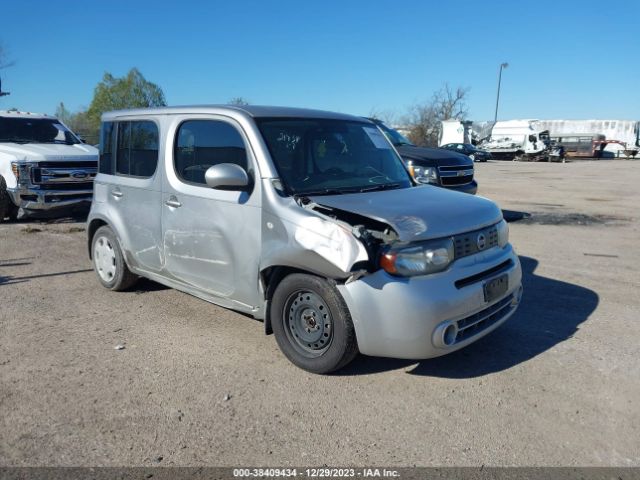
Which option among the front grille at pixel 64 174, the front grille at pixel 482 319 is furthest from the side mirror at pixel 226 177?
the front grille at pixel 64 174

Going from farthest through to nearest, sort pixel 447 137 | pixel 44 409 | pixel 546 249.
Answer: pixel 447 137 → pixel 546 249 → pixel 44 409

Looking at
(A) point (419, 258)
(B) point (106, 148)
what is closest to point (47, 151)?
(B) point (106, 148)

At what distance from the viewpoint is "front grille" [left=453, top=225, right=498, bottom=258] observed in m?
3.61

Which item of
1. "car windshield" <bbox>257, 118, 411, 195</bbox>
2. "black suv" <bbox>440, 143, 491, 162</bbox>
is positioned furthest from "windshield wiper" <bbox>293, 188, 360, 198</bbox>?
"black suv" <bbox>440, 143, 491, 162</bbox>

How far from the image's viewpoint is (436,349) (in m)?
3.42

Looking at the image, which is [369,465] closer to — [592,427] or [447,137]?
[592,427]

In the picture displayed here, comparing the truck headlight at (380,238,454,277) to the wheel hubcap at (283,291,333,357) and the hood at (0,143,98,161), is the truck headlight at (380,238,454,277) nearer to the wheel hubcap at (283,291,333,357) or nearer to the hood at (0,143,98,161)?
the wheel hubcap at (283,291,333,357)

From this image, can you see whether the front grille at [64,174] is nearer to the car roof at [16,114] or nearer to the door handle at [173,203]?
the car roof at [16,114]

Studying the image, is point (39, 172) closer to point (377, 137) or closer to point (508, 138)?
point (377, 137)

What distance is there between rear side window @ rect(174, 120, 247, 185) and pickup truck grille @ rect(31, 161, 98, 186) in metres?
5.52

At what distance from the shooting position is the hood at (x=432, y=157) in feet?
30.8

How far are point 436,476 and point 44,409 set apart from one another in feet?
7.98

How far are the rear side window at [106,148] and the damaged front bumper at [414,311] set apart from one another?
11.0 feet

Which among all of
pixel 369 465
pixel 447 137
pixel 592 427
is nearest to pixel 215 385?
pixel 369 465
